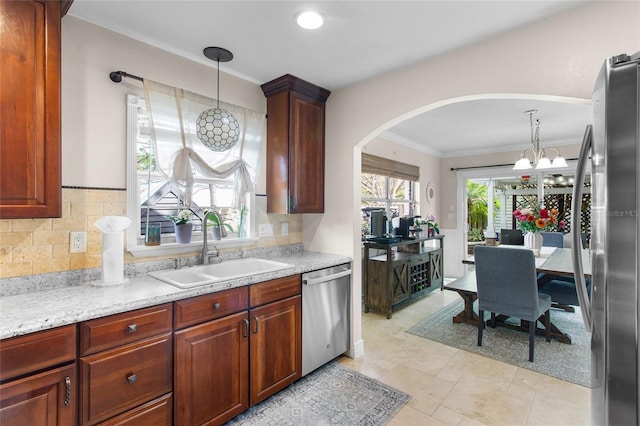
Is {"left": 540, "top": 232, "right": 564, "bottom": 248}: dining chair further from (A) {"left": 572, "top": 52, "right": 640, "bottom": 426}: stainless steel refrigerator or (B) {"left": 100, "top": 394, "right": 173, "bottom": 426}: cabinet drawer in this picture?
(B) {"left": 100, "top": 394, "right": 173, "bottom": 426}: cabinet drawer

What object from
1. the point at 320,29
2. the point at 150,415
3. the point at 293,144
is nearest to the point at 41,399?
the point at 150,415

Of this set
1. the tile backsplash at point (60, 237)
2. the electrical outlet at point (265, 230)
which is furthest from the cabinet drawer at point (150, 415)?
the electrical outlet at point (265, 230)

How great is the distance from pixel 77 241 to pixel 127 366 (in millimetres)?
824

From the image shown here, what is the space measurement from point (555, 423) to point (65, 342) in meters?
2.74

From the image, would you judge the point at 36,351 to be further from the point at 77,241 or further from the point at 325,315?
the point at 325,315

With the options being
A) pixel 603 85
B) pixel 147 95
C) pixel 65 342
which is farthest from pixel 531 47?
pixel 65 342

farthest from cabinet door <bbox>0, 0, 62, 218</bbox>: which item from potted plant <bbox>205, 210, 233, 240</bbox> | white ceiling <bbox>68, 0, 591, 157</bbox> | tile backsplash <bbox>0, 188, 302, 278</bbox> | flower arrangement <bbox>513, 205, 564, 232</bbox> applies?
flower arrangement <bbox>513, 205, 564, 232</bbox>

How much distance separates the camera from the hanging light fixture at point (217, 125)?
2287mm

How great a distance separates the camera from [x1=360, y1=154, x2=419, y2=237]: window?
4.46 meters

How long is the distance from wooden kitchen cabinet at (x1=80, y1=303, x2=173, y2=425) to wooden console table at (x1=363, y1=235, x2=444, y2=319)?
2.70 metres

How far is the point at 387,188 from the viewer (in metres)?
4.90

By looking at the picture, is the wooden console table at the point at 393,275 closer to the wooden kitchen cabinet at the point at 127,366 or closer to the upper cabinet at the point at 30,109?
the wooden kitchen cabinet at the point at 127,366

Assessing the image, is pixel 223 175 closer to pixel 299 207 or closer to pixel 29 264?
pixel 299 207

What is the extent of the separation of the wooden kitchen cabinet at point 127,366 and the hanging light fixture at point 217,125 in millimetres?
1260
